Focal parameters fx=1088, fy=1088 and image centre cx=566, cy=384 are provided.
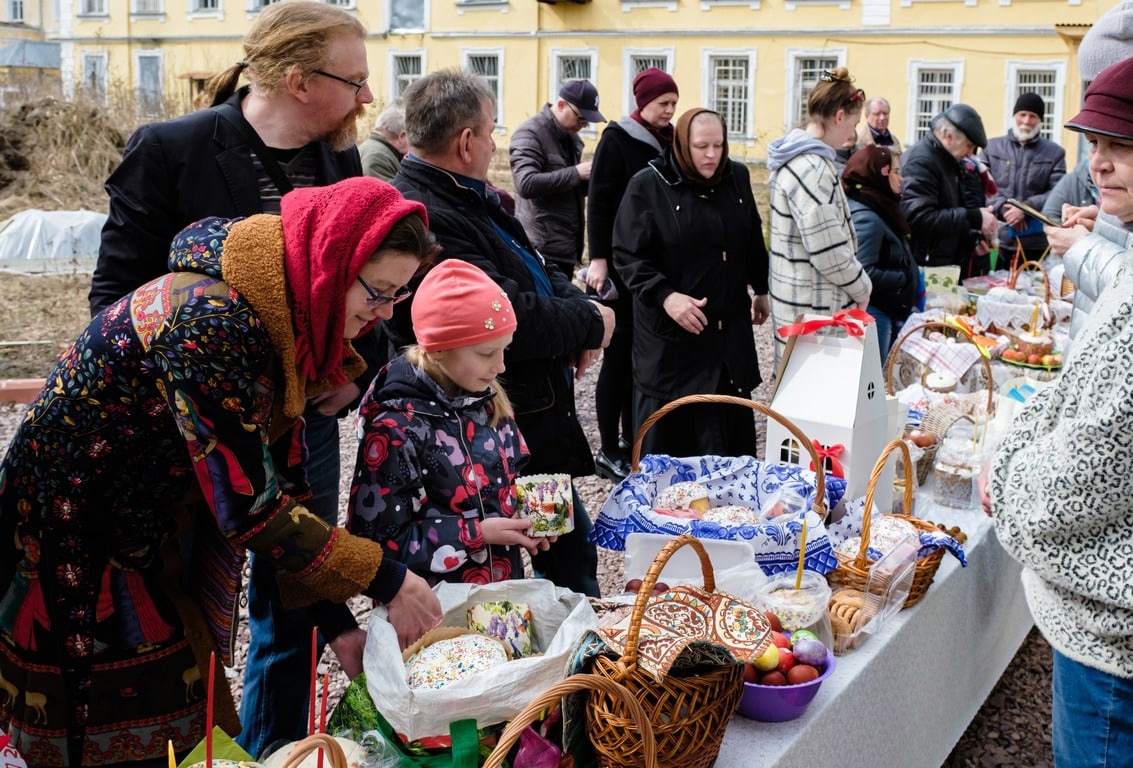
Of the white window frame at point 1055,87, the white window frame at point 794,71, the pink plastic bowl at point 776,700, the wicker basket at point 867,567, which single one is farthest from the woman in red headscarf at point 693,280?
the white window frame at point 794,71

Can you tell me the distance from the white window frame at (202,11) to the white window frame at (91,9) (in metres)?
3.75

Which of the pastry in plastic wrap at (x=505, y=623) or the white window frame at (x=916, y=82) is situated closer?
the pastry in plastic wrap at (x=505, y=623)

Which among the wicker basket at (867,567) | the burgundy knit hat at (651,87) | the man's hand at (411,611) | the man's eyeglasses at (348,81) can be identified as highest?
the burgundy knit hat at (651,87)

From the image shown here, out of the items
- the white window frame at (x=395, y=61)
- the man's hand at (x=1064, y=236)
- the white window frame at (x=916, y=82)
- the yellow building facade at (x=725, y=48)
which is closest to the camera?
the man's hand at (x=1064, y=236)

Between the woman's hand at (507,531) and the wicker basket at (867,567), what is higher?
the woman's hand at (507,531)

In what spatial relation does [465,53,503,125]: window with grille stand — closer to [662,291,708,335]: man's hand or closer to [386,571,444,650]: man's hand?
[662,291,708,335]: man's hand

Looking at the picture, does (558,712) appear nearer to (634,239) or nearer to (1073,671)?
(1073,671)

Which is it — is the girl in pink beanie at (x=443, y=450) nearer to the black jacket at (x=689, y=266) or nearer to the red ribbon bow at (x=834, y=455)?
the red ribbon bow at (x=834, y=455)

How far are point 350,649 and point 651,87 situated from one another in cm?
370

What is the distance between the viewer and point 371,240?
158 centimetres

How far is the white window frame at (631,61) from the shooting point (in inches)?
941

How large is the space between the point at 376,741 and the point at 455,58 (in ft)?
83.8

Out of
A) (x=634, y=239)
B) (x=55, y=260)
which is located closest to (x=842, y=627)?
(x=634, y=239)

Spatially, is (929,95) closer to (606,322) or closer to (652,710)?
(606,322)
